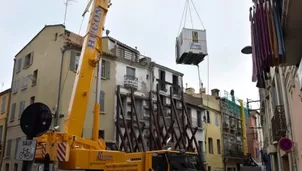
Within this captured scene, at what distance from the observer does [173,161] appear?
488 inches

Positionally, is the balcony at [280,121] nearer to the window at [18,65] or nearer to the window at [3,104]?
the window at [18,65]

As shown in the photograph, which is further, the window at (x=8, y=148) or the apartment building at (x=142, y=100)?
the apartment building at (x=142, y=100)

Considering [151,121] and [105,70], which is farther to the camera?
[151,121]

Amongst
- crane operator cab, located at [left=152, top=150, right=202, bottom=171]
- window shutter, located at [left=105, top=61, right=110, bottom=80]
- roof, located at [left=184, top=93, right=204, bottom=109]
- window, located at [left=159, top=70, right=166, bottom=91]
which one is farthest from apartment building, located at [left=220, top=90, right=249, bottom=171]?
crane operator cab, located at [left=152, top=150, right=202, bottom=171]

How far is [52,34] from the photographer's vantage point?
2666cm

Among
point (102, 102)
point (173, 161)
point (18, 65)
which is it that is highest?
point (18, 65)

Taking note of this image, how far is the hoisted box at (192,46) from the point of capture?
612 inches

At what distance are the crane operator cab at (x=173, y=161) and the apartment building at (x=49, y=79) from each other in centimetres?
1216

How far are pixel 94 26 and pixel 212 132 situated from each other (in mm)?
28010

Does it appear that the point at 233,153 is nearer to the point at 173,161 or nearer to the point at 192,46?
the point at 192,46

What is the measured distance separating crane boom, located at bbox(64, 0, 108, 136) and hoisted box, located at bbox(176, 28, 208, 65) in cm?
391

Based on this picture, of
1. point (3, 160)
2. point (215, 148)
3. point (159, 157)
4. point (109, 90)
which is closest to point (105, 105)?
point (109, 90)

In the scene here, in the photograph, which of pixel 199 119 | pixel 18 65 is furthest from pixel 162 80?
pixel 18 65

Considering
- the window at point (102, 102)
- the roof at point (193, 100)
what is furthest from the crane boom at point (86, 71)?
the roof at point (193, 100)
